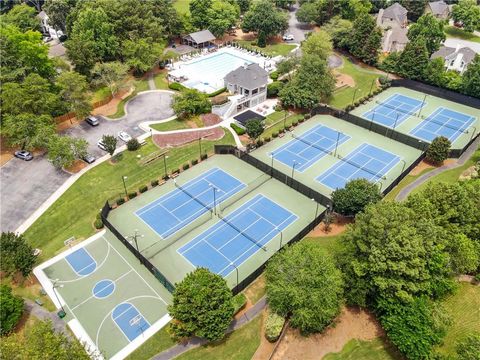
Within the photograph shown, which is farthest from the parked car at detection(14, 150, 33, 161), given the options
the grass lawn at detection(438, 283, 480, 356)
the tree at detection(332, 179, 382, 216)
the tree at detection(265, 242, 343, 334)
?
the grass lawn at detection(438, 283, 480, 356)

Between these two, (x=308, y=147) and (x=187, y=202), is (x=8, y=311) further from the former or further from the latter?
(x=308, y=147)

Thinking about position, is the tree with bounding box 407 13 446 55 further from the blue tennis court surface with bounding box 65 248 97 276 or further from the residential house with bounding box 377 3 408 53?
the blue tennis court surface with bounding box 65 248 97 276

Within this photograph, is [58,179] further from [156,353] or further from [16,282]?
[156,353]

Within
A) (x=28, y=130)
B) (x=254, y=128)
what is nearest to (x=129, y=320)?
(x=254, y=128)

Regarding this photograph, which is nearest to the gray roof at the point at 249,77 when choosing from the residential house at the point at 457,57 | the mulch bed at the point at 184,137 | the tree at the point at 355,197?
the mulch bed at the point at 184,137

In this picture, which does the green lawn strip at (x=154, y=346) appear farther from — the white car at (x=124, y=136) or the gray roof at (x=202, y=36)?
the gray roof at (x=202, y=36)
